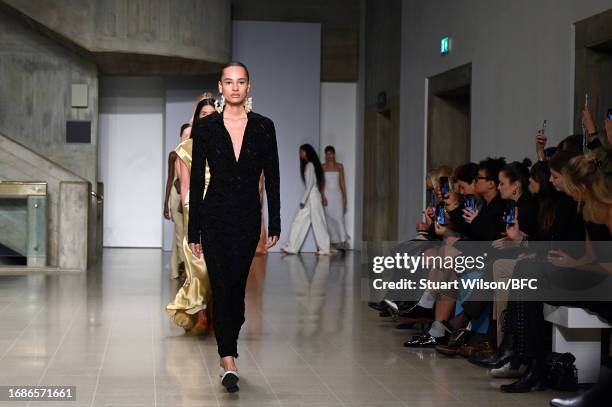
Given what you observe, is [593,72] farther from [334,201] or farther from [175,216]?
[334,201]

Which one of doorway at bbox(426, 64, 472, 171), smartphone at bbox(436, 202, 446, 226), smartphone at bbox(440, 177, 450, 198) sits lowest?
smartphone at bbox(436, 202, 446, 226)

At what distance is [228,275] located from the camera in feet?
16.3

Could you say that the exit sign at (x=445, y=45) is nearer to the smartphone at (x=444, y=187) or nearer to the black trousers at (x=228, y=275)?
the smartphone at (x=444, y=187)

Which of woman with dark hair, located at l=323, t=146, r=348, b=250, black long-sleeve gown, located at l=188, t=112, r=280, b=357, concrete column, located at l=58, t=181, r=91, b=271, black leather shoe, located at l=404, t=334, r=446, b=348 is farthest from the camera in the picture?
woman with dark hair, located at l=323, t=146, r=348, b=250

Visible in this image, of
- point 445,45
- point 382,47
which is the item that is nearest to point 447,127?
point 445,45

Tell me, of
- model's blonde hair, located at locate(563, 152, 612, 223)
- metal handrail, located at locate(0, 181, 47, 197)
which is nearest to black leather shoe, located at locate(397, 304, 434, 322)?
model's blonde hair, located at locate(563, 152, 612, 223)

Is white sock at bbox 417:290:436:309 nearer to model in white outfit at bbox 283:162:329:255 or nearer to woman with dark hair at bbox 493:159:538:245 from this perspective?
woman with dark hair at bbox 493:159:538:245

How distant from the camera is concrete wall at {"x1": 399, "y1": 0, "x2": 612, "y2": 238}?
7.60 m

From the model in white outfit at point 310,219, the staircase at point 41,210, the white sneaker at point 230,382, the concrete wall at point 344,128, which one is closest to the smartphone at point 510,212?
the white sneaker at point 230,382

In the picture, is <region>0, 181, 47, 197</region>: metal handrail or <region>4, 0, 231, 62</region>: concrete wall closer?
<region>0, 181, 47, 197</region>: metal handrail

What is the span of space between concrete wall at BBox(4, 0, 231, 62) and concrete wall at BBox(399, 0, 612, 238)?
2.76 meters

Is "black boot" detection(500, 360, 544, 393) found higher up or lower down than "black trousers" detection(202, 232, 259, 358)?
lower down

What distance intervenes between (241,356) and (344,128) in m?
10.7

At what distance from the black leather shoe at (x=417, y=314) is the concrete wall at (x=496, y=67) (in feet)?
6.18
